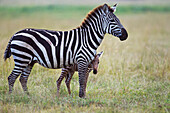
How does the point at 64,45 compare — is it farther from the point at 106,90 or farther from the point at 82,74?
the point at 106,90

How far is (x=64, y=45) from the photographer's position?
669 centimetres

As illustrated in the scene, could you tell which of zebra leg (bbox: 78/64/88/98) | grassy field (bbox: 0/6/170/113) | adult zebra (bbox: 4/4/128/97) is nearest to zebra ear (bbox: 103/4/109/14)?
adult zebra (bbox: 4/4/128/97)

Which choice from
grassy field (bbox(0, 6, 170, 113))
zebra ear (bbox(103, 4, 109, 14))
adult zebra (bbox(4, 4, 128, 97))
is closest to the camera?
grassy field (bbox(0, 6, 170, 113))

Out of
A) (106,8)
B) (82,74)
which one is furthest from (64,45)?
(106,8)

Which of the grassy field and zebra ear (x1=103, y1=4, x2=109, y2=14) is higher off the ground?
zebra ear (x1=103, y1=4, x2=109, y2=14)

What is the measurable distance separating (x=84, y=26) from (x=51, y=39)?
997mm

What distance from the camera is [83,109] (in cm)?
596

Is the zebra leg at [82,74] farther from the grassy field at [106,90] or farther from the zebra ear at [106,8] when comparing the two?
the zebra ear at [106,8]

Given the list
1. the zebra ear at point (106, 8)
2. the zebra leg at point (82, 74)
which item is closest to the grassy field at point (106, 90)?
the zebra leg at point (82, 74)

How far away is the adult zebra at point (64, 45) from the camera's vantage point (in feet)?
21.4

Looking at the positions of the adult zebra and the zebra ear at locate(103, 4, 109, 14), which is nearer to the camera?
the adult zebra

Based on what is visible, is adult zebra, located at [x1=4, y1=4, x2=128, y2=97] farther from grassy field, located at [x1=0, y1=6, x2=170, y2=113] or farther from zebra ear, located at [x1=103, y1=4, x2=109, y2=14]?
grassy field, located at [x1=0, y1=6, x2=170, y2=113]

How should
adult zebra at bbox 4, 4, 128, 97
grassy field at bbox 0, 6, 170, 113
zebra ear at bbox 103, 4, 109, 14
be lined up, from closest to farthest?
grassy field at bbox 0, 6, 170, 113 < adult zebra at bbox 4, 4, 128, 97 < zebra ear at bbox 103, 4, 109, 14

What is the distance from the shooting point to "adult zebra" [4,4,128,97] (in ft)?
21.4
